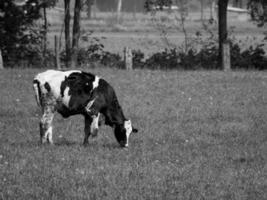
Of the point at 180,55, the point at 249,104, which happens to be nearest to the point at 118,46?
the point at 180,55

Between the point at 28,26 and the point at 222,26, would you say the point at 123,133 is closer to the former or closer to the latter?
the point at 222,26

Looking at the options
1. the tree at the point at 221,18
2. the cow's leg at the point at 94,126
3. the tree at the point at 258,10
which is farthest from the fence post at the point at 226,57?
the cow's leg at the point at 94,126

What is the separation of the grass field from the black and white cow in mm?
376

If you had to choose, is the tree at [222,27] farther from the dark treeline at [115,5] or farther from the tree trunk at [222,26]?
the dark treeline at [115,5]

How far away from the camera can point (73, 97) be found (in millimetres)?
12531

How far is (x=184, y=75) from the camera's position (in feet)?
81.0

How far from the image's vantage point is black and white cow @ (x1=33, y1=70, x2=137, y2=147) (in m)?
12.5

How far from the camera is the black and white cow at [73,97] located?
12516 millimetres

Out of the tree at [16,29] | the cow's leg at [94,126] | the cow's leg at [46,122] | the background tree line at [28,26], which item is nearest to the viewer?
the cow's leg at [46,122]

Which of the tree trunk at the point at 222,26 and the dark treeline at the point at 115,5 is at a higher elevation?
the dark treeline at the point at 115,5

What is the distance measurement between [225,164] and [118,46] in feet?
101

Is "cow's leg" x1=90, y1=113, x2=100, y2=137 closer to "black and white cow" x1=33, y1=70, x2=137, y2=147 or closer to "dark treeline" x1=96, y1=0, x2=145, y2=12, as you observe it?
"black and white cow" x1=33, y1=70, x2=137, y2=147

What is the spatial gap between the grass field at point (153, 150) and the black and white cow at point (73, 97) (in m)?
0.38

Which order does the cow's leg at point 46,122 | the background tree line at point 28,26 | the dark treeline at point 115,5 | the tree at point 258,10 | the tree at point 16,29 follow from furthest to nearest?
the dark treeline at point 115,5 < the tree at point 16,29 < the background tree line at point 28,26 < the tree at point 258,10 < the cow's leg at point 46,122
